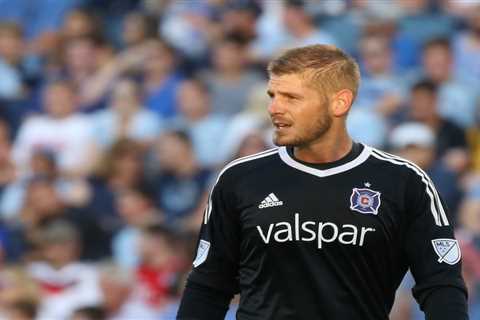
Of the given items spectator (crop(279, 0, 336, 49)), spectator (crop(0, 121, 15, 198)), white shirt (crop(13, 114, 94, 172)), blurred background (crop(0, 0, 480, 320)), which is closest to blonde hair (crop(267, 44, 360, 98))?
blurred background (crop(0, 0, 480, 320))

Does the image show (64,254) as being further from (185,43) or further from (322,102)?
(322,102)

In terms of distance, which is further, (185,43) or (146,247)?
(185,43)

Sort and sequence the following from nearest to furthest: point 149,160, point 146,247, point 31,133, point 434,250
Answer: point 434,250 → point 146,247 → point 149,160 → point 31,133

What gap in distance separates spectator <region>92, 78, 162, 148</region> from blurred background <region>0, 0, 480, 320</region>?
0.01 metres

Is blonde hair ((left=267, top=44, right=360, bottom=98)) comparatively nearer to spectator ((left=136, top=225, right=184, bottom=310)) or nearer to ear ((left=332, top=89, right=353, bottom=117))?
ear ((left=332, top=89, right=353, bottom=117))

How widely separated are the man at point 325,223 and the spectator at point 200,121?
5.57 m

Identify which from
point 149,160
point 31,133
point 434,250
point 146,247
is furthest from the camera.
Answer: point 31,133

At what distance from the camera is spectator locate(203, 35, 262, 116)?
979 cm

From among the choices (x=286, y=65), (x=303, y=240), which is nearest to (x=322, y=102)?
(x=286, y=65)

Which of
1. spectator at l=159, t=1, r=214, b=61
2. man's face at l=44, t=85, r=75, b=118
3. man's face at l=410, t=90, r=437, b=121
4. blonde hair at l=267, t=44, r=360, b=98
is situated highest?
spectator at l=159, t=1, r=214, b=61

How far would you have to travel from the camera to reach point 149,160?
A: 31.9 feet

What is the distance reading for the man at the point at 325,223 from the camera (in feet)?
12.2

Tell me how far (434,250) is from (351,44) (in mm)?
6244

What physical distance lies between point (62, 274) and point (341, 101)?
5304 mm
